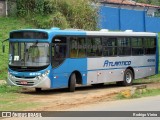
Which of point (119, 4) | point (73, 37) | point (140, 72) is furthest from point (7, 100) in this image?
point (119, 4)

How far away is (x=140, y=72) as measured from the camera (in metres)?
26.5

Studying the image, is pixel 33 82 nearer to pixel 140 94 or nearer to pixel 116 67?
pixel 140 94

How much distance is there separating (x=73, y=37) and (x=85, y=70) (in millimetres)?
1680

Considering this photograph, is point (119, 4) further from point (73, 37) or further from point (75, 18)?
point (73, 37)

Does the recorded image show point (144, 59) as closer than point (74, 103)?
No

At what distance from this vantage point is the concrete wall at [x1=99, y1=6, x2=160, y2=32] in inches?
1713

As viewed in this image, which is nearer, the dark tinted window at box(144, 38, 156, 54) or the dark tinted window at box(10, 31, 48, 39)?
the dark tinted window at box(10, 31, 48, 39)

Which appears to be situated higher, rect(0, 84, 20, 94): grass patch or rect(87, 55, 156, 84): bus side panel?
rect(87, 55, 156, 84): bus side panel

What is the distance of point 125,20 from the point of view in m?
46.8

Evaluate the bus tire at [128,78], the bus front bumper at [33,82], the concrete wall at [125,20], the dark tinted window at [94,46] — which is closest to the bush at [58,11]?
the concrete wall at [125,20]

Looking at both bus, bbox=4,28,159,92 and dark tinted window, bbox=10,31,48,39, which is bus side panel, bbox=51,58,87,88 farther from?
dark tinted window, bbox=10,31,48,39

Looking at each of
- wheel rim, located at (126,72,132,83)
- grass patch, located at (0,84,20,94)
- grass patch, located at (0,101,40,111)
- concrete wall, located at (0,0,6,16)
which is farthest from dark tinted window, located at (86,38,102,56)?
concrete wall, located at (0,0,6,16)

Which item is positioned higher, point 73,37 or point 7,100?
point 73,37

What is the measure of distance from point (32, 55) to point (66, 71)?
1734 millimetres
